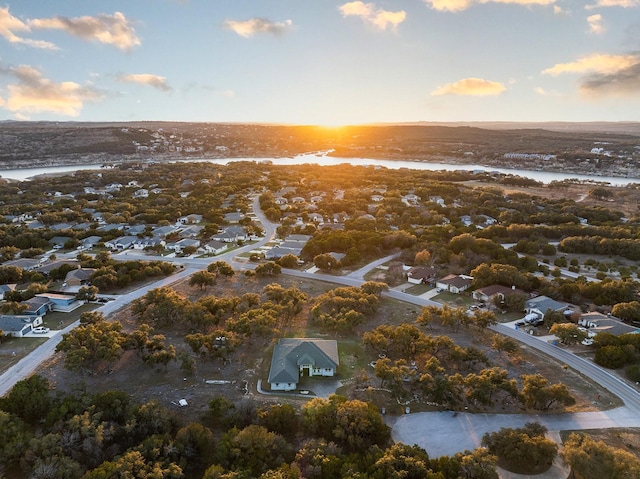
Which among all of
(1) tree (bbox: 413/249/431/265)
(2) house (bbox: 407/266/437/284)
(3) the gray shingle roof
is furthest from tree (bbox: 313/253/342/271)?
(3) the gray shingle roof

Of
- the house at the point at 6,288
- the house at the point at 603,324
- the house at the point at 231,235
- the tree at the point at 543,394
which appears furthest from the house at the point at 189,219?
the tree at the point at 543,394

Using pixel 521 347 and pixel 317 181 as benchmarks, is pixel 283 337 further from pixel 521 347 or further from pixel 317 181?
pixel 317 181

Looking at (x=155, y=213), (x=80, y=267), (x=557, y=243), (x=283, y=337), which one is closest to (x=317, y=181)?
(x=155, y=213)

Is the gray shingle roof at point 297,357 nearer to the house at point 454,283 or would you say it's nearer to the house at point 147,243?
the house at point 454,283

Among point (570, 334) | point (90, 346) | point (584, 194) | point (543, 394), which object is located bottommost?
point (543, 394)

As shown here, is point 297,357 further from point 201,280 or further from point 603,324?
point 603,324

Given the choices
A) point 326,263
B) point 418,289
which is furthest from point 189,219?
point 418,289
